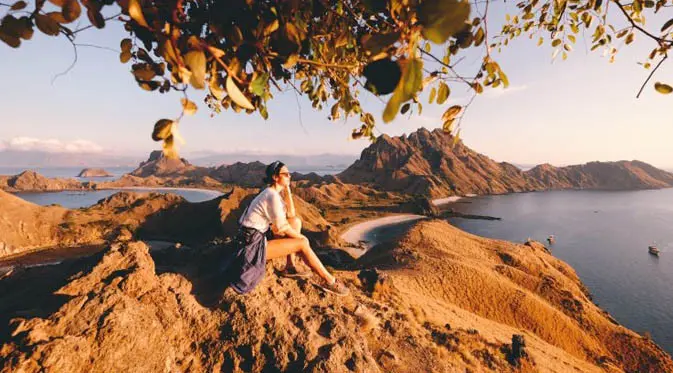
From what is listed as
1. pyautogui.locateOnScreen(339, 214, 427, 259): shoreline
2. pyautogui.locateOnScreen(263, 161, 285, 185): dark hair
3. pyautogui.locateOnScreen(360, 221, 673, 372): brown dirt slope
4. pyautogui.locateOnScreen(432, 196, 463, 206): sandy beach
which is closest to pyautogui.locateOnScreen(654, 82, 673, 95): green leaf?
pyautogui.locateOnScreen(263, 161, 285, 185): dark hair

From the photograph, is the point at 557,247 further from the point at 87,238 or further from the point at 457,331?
the point at 87,238

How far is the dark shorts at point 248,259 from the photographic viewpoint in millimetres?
4598

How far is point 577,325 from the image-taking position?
16.4 m

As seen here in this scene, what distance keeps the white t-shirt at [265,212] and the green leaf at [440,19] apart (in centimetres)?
388

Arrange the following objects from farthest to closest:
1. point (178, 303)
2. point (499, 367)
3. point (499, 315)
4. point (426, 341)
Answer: point (499, 315)
point (499, 367)
point (426, 341)
point (178, 303)

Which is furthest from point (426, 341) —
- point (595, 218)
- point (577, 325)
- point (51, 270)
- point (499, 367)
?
point (595, 218)

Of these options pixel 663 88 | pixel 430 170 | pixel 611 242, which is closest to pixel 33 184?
pixel 430 170

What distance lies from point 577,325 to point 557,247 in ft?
145

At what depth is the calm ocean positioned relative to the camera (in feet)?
97.5

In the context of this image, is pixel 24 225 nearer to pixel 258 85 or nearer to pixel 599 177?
pixel 258 85

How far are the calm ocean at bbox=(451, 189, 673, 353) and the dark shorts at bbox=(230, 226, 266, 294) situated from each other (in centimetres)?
3601

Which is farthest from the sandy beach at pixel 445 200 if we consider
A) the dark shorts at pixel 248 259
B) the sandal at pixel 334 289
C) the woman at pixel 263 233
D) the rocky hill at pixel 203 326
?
the dark shorts at pixel 248 259

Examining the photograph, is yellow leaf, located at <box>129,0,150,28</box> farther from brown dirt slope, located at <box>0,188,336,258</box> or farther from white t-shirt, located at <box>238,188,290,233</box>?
brown dirt slope, located at <box>0,188,336,258</box>

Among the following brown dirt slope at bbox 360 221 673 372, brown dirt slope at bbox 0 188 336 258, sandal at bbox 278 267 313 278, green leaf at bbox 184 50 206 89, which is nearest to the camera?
green leaf at bbox 184 50 206 89
